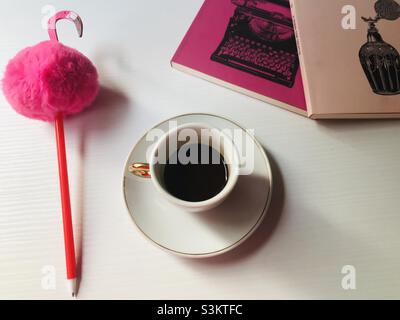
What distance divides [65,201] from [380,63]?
518mm

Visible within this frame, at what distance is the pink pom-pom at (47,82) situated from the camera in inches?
19.4

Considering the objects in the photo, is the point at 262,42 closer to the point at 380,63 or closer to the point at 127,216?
the point at 380,63

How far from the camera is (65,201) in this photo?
1.64 ft

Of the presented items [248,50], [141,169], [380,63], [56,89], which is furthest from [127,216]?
[380,63]

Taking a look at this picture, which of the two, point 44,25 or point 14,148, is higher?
point 44,25

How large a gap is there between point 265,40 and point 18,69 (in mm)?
385

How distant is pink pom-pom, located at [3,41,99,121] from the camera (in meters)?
0.49

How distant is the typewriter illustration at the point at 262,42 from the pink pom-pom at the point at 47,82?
0.22 m

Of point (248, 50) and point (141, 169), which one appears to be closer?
point (141, 169)

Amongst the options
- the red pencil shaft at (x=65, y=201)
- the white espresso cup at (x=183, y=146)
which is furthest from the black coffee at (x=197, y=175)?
the red pencil shaft at (x=65, y=201)

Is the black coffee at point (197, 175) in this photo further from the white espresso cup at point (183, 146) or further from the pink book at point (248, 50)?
the pink book at point (248, 50)
